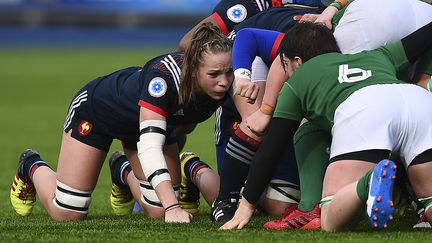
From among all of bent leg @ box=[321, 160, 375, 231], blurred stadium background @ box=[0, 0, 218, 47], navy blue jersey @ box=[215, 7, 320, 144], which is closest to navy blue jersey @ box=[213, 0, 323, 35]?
navy blue jersey @ box=[215, 7, 320, 144]

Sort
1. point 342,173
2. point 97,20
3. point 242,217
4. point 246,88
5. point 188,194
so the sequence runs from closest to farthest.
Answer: point 342,173
point 242,217
point 246,88
point 188,194
point 97,20

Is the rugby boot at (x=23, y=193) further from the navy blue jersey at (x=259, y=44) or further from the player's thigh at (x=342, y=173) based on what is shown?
the player's thigh at (x=342, y=173)

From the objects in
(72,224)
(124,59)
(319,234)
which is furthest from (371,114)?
(124,59)

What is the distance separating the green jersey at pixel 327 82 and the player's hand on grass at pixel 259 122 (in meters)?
0.25

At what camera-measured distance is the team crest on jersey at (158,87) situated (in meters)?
5.52

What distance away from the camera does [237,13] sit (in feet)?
22.2

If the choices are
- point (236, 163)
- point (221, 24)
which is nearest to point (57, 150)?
point (221, 24)

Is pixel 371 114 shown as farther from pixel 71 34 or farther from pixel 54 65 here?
pixel 71 34

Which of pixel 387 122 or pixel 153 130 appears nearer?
pixel 387 122

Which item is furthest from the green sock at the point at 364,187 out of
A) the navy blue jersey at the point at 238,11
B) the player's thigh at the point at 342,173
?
the navy blue jersey at the point at 238,11

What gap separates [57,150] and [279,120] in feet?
20.2

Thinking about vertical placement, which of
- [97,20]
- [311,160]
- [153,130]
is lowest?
[97,20]

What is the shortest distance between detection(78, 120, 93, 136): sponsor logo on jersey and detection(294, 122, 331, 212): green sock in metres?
1.44

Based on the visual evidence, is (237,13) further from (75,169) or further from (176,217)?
(176,217)
